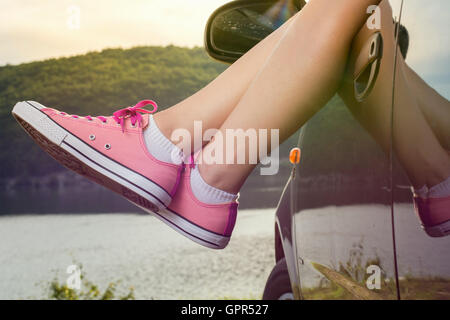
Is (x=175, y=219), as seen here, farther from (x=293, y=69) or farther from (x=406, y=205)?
(x=406, y=205)

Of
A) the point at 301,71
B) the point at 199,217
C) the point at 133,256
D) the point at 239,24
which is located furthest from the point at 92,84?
the point at 301,71

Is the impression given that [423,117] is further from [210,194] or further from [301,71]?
[210,194]

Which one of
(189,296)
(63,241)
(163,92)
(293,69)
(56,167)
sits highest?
(163,92)

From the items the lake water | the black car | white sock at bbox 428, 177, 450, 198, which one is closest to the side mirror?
the black car

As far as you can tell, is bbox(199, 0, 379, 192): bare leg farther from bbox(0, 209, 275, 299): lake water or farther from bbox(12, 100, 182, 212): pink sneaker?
bbox(0, 209, 275, 299): lake water

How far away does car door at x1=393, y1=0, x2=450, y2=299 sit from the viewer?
24.5 inches

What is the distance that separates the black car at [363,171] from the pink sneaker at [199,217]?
22 centimetres

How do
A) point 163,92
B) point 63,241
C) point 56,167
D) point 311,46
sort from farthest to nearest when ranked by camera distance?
1. point 163,92
2. point 56,167
3. point 63,241
4. point 311,46

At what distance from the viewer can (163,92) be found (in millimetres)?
12375

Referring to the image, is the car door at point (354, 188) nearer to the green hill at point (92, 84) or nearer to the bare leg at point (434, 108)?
the bare leg at point (434, 108)

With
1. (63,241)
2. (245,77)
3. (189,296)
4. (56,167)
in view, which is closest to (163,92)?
(56,167)

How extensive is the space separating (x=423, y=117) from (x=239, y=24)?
Answer: 0.75m

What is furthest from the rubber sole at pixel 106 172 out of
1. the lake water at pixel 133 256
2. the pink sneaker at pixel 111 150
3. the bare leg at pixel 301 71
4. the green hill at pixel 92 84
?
the green hill at pixel 92 84
